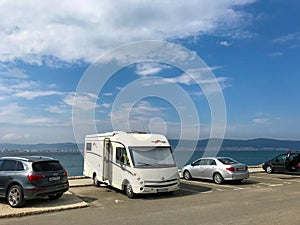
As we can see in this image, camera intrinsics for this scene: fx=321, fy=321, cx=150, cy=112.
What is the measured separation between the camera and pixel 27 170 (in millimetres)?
10617

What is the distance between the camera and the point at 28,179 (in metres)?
10.4

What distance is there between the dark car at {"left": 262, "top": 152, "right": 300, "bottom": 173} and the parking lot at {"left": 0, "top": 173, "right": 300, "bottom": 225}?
7.51 m

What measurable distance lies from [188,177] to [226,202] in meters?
7.59

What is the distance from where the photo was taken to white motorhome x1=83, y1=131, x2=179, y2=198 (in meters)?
12.4

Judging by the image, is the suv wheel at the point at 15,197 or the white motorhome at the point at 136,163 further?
the white motorhome at the point at 136,163

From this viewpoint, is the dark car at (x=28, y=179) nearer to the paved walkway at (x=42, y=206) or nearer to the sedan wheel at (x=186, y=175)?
the paved walkway at (x=42, y=206)

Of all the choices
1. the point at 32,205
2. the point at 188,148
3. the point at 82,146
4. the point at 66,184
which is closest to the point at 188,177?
the point at 188,148

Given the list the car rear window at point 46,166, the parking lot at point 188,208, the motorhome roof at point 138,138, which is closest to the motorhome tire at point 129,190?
the parking lot at point 188,208

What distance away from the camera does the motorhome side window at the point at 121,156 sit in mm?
13105

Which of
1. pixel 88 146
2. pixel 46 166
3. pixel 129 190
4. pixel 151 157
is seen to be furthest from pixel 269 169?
pixel 46 166

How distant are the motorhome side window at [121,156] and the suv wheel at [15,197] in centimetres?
419

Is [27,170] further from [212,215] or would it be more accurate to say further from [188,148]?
[188,148]

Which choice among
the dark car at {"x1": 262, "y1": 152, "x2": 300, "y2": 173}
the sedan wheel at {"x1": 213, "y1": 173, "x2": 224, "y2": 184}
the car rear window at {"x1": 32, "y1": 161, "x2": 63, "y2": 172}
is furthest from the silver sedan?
the car rear window at {"x1": 32, "y1": 161, "x2": 63, "y2": 172}

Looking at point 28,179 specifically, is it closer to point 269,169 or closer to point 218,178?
point 218,178
